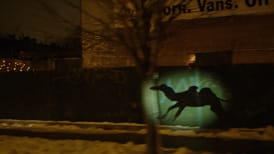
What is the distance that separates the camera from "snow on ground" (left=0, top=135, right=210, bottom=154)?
462 inches

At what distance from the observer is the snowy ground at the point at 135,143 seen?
39.2 ft

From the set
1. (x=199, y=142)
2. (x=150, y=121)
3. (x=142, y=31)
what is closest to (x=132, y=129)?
(x=199, y=142)

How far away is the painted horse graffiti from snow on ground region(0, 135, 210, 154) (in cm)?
317

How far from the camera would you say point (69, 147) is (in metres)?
12.7

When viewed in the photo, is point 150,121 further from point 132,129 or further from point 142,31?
point 132,129

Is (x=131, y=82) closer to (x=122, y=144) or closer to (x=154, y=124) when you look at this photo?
(x=122, y=144)

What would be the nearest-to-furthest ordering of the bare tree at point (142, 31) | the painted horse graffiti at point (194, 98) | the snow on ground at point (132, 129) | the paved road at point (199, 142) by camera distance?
the bare tree at point (142, 31)
the paved road at point (199, 142)
the snow on ground at point (132, 129)
the painted horse graffiti at point (194, 98)

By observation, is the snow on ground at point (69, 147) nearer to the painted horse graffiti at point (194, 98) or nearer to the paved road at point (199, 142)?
the paved road at point (199, 142)

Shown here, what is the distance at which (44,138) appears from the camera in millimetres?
14852

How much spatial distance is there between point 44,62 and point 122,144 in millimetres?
17728

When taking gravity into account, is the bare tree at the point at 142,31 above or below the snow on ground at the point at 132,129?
above

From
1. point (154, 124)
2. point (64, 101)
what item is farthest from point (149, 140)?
point (64, 101)

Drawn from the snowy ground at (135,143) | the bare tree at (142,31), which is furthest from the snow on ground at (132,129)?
the bare tree at (142,31)


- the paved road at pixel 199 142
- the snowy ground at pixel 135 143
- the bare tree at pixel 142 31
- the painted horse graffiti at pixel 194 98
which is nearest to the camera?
the bare tree at pixel 142 31
